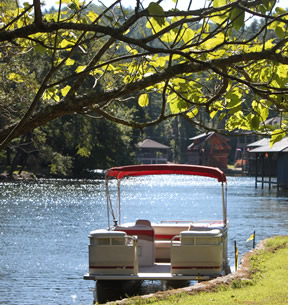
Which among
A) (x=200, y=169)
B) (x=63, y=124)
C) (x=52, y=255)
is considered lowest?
(x=52, y=255)

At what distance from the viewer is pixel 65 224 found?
35344 millimetres

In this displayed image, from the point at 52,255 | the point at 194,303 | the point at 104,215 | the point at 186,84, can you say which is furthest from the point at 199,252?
the point at 104,215

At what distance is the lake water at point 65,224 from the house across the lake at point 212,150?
60207 millimetres

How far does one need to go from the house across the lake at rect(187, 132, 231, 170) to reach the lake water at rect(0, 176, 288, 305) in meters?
60.2

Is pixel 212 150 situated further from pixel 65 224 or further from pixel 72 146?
pixel 65 224

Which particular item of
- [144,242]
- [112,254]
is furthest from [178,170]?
[112,254]

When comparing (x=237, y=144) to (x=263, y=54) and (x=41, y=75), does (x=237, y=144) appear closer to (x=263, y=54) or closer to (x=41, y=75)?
(x=41, y=75)

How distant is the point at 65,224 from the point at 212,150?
9737 centimetres

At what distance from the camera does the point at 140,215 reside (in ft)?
140

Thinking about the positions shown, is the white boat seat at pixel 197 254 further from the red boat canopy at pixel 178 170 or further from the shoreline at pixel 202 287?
the red boat canopy at pixel 178 170

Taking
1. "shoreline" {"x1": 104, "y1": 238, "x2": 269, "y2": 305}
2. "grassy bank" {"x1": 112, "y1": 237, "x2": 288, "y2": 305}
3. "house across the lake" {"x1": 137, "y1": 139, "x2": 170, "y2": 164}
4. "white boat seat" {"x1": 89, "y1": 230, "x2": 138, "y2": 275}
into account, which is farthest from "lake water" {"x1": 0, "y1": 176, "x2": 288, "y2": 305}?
"house across the lake" {"x1": 137, "y1": 139, "x2": 170, "y2": 164}

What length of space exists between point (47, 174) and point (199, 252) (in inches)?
2676

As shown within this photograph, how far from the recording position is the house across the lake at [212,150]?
130 metres

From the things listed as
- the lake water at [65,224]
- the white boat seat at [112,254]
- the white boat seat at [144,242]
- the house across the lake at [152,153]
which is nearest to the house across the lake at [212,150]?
the house across the lake at [152,153]
